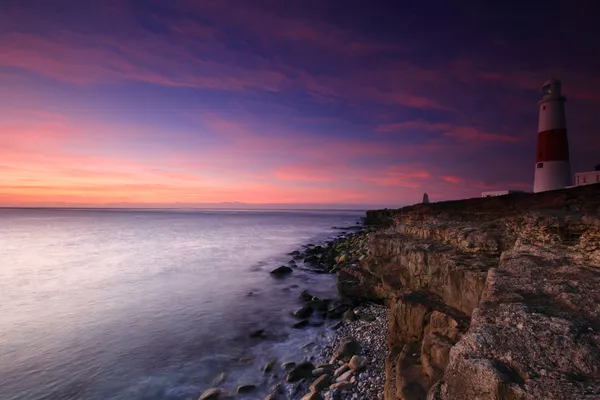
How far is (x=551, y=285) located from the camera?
4.50 meters

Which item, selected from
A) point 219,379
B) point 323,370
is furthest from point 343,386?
point 219,379

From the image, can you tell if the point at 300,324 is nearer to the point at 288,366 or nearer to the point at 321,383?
the point at 288,366

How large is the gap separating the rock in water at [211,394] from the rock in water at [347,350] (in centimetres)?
316

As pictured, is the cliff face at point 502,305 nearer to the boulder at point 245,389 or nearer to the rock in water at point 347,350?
the rock in water at point 347,350

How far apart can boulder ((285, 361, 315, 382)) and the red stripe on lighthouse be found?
21.6 m

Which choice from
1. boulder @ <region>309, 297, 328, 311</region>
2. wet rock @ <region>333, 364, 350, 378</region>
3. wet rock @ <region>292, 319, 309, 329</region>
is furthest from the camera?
boulder @ <region>309, 297, 328, 311</region>

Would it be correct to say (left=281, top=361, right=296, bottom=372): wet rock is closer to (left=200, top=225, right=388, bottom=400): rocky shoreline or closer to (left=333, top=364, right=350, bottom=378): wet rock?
(left=200, top=225, right=388, bottom=400): rocky shoreline

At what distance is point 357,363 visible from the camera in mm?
7238

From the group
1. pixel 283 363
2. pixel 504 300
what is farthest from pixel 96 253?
pixel 504 300

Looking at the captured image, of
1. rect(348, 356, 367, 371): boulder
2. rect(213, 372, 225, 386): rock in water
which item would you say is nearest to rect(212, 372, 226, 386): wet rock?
rect(213, 372, 225, 386): rock in water

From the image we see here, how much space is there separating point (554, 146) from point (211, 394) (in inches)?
961

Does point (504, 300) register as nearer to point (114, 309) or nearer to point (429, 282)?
point (429, 282)

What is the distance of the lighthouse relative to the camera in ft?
62.4

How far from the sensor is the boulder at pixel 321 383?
6.67m
